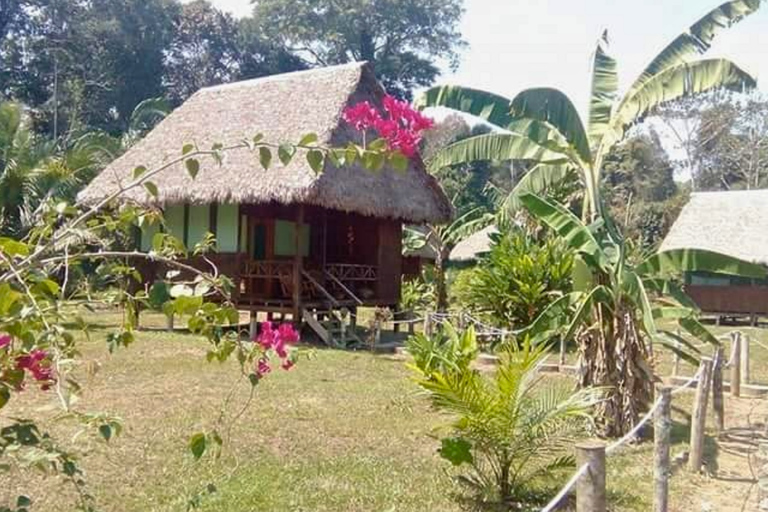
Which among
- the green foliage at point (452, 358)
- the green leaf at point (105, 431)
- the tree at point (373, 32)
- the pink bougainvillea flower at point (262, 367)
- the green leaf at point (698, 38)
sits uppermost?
the tree at point (373, 32)

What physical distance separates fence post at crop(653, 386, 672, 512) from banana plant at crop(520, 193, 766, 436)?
64.3 inches

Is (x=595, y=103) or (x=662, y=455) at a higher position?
(x=595, y=103)

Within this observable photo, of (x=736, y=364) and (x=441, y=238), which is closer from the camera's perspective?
(x=736, y=364)

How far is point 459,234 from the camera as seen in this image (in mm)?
20406

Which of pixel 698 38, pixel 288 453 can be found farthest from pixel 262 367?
pixel 698 38

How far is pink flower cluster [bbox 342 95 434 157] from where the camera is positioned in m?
2.66

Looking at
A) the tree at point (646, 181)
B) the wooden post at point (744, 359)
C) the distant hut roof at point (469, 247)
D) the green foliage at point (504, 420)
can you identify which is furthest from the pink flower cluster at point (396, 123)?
the tree at point (646, 181)

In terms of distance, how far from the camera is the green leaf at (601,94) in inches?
299

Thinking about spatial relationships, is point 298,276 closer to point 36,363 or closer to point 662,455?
point 662,455

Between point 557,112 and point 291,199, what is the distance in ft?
20.4

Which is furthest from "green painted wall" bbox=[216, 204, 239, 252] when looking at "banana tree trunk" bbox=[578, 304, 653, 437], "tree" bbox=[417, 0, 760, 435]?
"banana tree trunk" bbox=[578, 304, 653, 437]

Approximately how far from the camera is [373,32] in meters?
42.2

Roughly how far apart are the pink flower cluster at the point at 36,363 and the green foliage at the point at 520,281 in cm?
1108

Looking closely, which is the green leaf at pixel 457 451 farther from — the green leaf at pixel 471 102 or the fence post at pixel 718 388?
the green leaf at pixel 471 102
